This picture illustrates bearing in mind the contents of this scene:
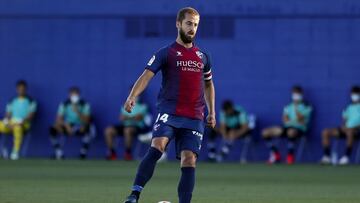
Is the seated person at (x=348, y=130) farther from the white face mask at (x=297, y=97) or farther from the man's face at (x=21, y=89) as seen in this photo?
the man's face at (x=21, y=89)

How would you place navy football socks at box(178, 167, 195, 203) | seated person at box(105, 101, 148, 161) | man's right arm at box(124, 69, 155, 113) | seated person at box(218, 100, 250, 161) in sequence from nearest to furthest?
1. man's right arm at box(124, 69, 155, 113)
2. navy football socks at box(178, 167, 195, 203)
3. seated person at box(218, 100, 250, 161)
4. seated person at box(105, 101, 148, 161)

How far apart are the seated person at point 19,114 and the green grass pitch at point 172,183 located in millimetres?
2381

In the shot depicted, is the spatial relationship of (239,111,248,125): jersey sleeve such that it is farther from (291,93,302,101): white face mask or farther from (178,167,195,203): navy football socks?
(178,167,195,203): navy football socks

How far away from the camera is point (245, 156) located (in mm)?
23312

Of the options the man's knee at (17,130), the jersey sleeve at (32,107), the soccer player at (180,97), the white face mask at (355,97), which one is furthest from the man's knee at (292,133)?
the soccer player at (180,97)

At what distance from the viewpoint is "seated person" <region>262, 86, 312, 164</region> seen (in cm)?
2248

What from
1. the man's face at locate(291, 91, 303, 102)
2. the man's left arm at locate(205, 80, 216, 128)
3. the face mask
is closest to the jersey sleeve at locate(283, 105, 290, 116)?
the man's face at locate(291, 91, 303, 102)

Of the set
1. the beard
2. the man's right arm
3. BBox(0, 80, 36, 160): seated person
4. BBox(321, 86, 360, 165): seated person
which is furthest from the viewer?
BBox(0, 80, 36, 160): seated person

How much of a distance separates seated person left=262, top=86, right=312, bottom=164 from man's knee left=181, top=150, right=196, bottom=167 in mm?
12853

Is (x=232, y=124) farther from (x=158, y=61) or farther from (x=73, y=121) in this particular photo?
(x=158, y=61)

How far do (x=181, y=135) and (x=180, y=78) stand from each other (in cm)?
55

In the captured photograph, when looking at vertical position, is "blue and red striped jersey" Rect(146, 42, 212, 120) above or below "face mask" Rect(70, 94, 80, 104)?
below

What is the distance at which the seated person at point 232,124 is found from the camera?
2270cm

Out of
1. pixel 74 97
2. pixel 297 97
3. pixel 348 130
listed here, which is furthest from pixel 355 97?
pixel 74 97
